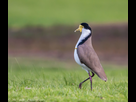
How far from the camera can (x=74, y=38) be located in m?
11.6

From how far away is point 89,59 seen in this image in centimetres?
502

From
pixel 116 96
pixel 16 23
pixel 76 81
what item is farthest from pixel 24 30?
pixel 116 96

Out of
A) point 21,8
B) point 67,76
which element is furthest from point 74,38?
point 67,76

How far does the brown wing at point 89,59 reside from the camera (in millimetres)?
4977

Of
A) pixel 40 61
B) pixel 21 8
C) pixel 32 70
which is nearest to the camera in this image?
pixel 32 70

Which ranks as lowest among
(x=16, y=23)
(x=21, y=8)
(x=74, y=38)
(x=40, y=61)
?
(x=40, y=61)

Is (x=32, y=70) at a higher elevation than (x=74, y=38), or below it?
below

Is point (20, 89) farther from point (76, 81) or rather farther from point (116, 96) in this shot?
point (116, 96)

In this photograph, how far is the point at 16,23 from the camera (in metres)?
12.5

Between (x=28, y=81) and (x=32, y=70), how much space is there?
1.63 ft

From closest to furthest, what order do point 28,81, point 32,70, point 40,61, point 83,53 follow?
point 83,53 < point 28,81 < point 32,70 < point 40,61

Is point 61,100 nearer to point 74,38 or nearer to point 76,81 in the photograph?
point 76,81

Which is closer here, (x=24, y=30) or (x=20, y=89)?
(x=20, y=89)

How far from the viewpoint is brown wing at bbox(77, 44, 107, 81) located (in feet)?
16.3
